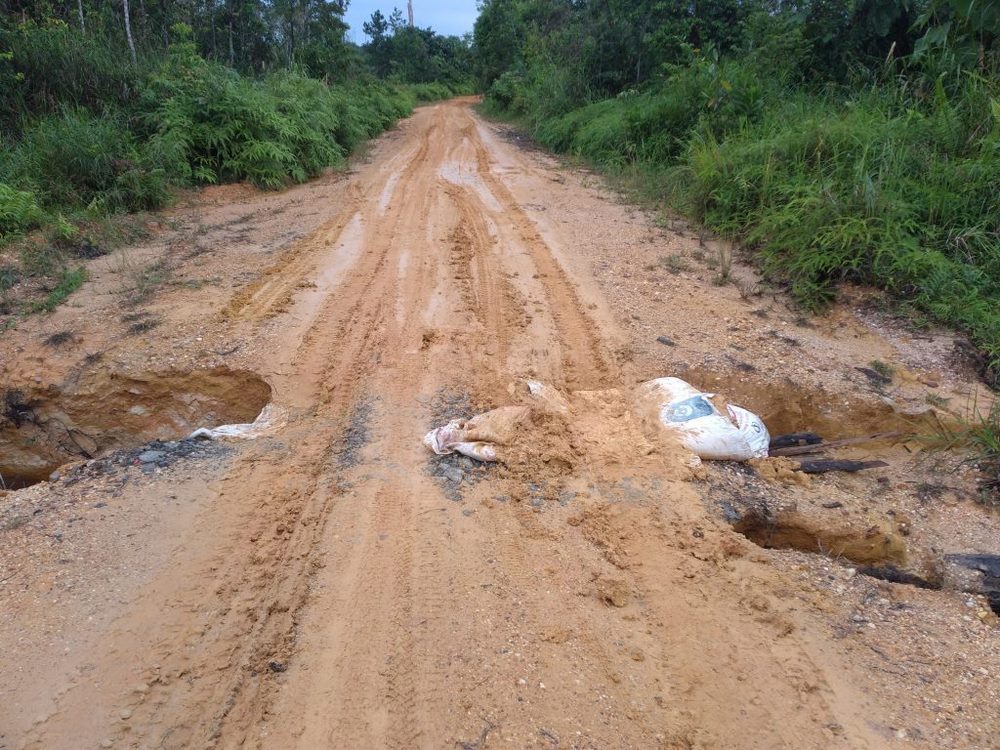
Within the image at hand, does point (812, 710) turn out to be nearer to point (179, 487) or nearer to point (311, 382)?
point (179, 487)

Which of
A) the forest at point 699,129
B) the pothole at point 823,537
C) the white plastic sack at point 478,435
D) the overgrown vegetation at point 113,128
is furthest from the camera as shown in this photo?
the overgrown vegetation at point 113,128

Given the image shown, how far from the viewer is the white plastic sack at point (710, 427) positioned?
3.34m

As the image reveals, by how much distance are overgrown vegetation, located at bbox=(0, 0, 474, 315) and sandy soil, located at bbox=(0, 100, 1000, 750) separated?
2.01 meters

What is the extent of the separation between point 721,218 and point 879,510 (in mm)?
4318

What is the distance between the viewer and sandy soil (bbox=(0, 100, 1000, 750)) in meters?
2.10

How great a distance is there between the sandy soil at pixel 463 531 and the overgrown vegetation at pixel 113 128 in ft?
6.61

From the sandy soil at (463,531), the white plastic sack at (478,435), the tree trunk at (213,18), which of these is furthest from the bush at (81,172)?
the tree trunk at (213,18)

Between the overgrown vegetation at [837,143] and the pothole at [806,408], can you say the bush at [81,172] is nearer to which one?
the overgrown vegetation at [837,143]

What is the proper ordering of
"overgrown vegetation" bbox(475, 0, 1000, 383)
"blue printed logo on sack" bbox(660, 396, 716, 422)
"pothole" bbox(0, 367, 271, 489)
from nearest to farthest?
"blue printed logo on sack" bbox(660, 396, 716, 422), "pothole" bbox(0, 367, 271, 489), "overgrown vegetation" bbox(475, 0, 1000, 383)

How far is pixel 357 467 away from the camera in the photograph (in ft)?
10.6

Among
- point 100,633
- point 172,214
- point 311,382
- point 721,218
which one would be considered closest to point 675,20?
point 721,218

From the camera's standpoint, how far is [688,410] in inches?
137

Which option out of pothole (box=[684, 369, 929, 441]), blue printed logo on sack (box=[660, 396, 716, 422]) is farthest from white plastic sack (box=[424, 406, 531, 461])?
pothole (box=[684, 369, 929, 441])

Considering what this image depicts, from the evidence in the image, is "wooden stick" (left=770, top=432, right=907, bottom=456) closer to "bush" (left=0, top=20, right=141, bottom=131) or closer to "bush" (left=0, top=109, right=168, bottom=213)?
"bush" (left=0, top=109, right=168, bottom=213)
